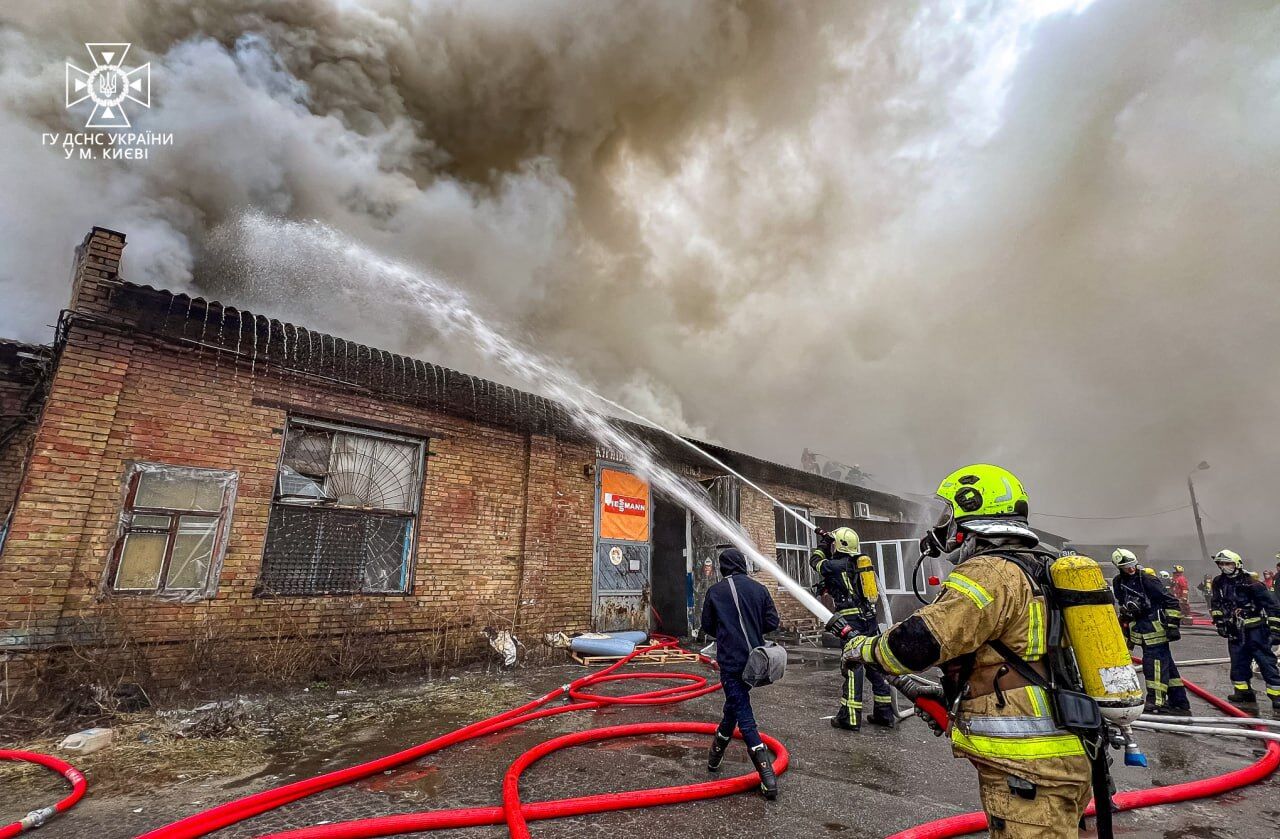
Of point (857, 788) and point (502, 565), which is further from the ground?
point (502, 565)

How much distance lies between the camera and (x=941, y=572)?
53.2 feet

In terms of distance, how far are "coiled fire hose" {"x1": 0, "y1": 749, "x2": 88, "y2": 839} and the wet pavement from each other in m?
0.08

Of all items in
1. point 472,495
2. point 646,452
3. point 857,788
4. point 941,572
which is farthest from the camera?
point 941,572

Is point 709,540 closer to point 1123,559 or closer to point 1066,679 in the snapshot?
point 1123,559

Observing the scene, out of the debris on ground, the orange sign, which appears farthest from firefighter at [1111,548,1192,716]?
the debris on ground

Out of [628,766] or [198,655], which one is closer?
[628,766]

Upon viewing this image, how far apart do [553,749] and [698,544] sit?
24.9ft

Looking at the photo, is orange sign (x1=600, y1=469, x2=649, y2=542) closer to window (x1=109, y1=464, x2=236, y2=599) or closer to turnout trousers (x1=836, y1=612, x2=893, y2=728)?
turnout trousers (x1=836, y1=612, x2=893, y2=728)

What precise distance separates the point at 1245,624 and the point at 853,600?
5.36 metres

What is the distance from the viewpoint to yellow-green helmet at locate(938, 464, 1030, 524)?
88.7 inches

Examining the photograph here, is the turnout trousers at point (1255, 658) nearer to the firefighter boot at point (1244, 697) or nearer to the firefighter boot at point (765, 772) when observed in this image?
the firefighter boot at point (1244, 697)

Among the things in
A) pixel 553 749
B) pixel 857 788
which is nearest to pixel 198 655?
pixel 553 749

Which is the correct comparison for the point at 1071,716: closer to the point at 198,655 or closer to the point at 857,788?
the point at 857,788

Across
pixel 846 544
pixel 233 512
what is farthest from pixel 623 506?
pixel 233 512
